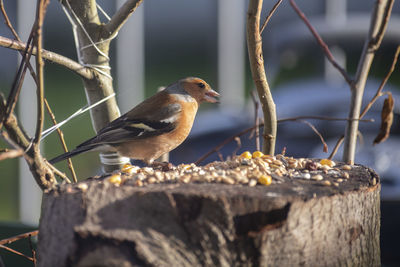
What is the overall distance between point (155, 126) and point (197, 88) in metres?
0.27

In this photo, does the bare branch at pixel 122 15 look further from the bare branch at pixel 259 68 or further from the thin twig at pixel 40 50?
the thin twig at pixel 40 50

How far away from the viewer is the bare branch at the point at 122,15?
5.79 feet

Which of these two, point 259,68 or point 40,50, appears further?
point 259,68

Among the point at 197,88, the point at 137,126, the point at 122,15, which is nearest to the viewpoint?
the point at 122,15

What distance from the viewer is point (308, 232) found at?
1.30 m

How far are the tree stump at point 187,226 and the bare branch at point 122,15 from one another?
66 cm

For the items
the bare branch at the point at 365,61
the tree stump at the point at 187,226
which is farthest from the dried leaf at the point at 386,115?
the tree stump at the point at 187,226

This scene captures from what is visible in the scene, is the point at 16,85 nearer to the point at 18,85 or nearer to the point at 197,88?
the point at 18,85

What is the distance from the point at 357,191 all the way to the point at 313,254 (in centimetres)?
20

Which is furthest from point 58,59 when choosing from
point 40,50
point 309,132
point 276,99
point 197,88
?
point 276,99

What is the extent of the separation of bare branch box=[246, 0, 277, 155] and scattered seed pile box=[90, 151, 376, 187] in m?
0.14

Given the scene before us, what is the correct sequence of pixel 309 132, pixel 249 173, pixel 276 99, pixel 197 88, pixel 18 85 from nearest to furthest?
pixel 18 85 → pixel 249 173 → pixel 197 88 → pixel 309 132 → pixel 276 99

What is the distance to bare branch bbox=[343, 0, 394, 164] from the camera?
1.74m

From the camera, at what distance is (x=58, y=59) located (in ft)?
5.42
